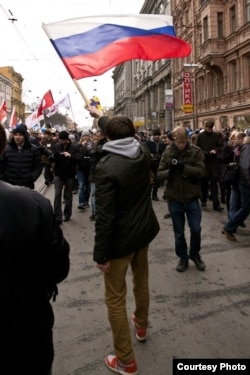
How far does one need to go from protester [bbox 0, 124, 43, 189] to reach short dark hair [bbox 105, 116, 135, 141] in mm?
4132

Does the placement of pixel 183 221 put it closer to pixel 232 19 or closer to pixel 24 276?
pixel 24 276

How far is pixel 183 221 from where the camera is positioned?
5297 mm

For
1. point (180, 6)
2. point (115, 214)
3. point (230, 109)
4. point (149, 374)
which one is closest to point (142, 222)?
point (115, 214)

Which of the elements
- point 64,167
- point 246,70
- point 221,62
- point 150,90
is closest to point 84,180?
point 64,167

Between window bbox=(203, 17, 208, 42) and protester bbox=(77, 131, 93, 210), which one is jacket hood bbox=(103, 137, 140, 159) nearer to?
protester bbox=(77, 131, 93, 210)

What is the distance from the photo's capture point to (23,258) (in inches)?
72.8

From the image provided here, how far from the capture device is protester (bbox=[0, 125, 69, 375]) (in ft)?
5.91

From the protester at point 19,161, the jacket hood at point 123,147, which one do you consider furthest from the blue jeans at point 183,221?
the protester at point 19,161

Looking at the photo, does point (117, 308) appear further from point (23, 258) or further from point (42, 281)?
point (23, 258)

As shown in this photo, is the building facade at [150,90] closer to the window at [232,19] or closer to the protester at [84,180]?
the window at [232,19]

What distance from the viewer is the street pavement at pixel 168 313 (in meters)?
3.33

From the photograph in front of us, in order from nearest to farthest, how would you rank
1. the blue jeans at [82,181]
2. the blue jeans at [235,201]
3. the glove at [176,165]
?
the glove at [176,165] < the blue jeans at [235,201] < the blue jeans at [82,181]

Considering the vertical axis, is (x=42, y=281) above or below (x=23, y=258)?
below

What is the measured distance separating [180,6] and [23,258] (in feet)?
145
